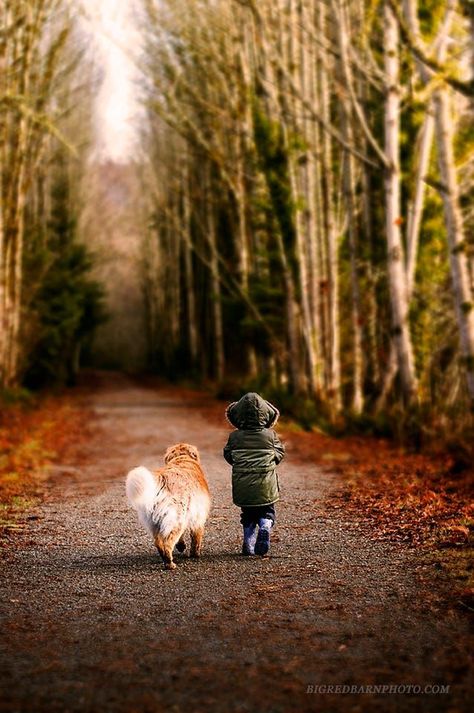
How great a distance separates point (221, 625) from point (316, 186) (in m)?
16.5

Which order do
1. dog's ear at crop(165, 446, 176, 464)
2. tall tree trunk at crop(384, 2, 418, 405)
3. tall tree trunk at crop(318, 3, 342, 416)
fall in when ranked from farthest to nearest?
tall tree trunk at crop(318, 3, 342, 416), tall tree trunk at crop(384, 2, 418, 405), dog's ear at crop(165, 446, 176, 464)

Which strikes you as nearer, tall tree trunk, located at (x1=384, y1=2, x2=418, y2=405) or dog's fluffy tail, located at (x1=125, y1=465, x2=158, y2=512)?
dog's fluffy tail, located at (x1=125, y1=465, x2=158, y2=512)

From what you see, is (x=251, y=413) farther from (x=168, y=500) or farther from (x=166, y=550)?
(x=166, y=550)

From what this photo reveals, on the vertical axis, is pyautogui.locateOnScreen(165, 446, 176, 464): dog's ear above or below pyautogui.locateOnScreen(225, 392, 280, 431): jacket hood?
below

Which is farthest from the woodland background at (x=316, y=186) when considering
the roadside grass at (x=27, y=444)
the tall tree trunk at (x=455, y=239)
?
the roadside grass at (x=27, y=444)

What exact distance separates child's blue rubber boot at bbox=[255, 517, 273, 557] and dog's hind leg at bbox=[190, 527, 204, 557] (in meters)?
0.46

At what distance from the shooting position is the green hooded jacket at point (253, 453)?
22.5 ft

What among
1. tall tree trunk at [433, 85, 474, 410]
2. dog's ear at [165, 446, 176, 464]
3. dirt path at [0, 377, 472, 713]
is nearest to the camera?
dirt path at [0, 377, 472, 713]

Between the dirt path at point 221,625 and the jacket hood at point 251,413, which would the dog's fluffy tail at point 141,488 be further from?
the jacket hood at point 251,413

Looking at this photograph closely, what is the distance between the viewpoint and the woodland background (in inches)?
552

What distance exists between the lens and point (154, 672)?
4.35 metres

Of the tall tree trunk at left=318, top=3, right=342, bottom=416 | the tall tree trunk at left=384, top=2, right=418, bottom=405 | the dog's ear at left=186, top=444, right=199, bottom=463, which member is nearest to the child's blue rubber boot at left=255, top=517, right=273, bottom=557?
the dog's ear at left=186, top=444, right=199, bottom=463

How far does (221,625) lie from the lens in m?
5.12

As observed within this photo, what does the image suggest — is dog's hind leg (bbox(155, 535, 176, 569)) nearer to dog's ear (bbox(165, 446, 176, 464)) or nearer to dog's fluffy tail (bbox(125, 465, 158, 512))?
dog's fluffy tail (bbox(125, 465, 158, 512))
